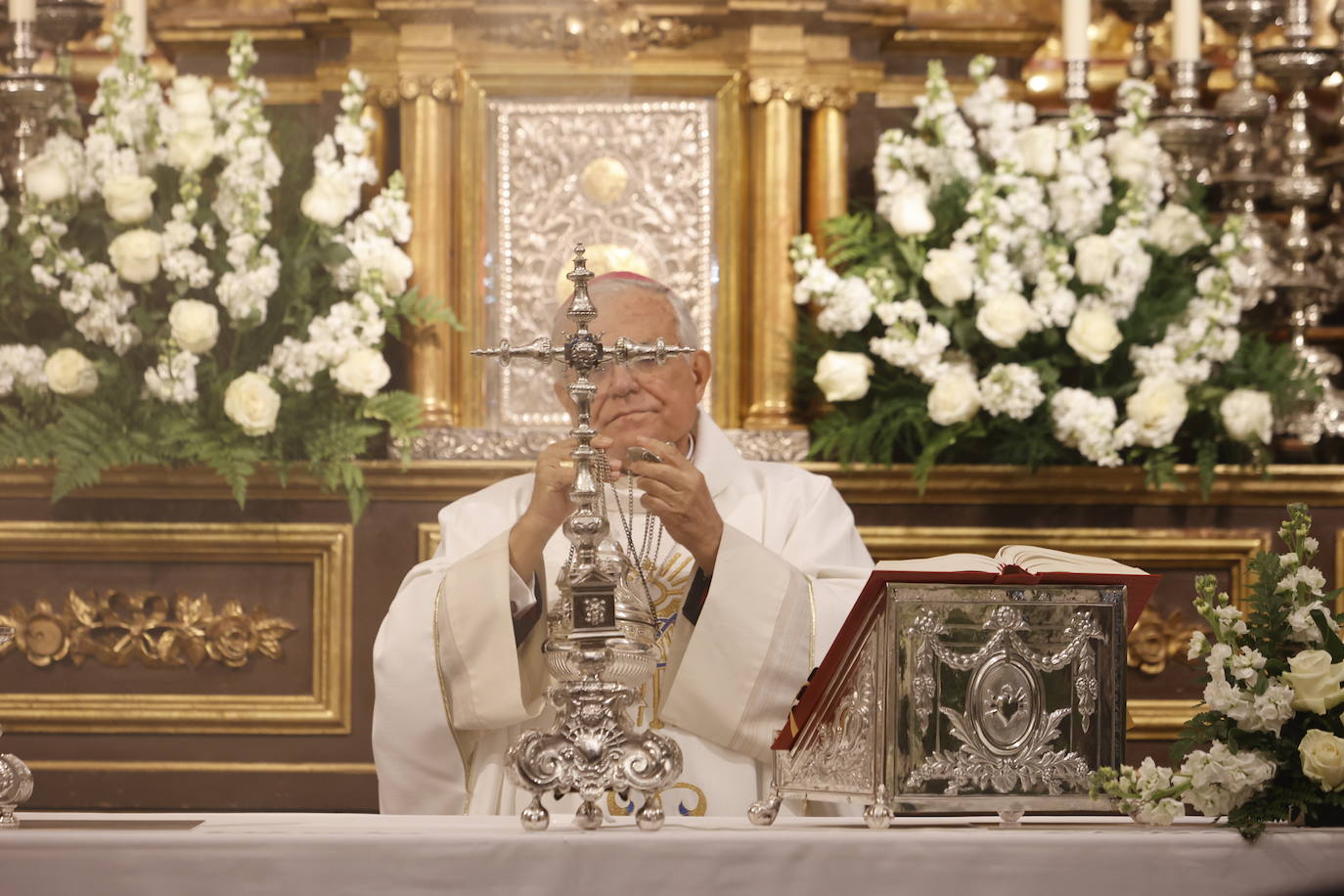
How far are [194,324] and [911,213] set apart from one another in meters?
2.10

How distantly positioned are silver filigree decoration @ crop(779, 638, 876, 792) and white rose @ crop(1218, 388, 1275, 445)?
2742 millimetres

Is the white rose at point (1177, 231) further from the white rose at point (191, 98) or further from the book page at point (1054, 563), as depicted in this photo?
the white rose at point (191, 98)

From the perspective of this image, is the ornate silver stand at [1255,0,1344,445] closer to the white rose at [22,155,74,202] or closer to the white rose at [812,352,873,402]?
the white rose at [812,352,873,402]

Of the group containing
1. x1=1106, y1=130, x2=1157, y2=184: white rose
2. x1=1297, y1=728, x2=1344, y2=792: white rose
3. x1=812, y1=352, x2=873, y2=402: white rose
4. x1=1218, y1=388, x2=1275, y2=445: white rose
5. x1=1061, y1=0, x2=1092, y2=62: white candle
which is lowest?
x1=1297, y1=728, x2=1344, y2=792: white rose

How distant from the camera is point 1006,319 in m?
5.17

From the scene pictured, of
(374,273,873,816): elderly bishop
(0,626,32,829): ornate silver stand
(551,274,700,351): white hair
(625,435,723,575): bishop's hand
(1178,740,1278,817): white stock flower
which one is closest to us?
(1178,740,1278,817): white stock flower

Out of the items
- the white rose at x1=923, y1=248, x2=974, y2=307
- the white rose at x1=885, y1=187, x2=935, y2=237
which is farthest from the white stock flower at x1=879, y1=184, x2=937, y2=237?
the white rose at x1=923, y1=248, x2=974, y2=307

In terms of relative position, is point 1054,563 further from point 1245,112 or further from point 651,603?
point 1245,112

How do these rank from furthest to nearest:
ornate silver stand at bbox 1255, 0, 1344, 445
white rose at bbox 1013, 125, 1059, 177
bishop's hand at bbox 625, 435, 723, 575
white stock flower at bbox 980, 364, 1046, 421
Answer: ornate silver stand at bbox 1255, 0, 1344, 445, white rose at bbox 1013, 125, 1059, 177, white stock flower at bbox 980, 364, 1046, 421, bishop's hand at bbox 625, 435, 723, 575

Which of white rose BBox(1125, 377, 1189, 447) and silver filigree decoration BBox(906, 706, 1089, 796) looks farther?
white rose BBox(1125, 377, 1189, 447)

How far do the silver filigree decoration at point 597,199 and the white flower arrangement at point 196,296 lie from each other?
0.41 meters

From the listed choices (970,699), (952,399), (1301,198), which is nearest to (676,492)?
(970,699)

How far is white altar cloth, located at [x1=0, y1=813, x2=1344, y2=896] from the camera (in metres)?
2.42

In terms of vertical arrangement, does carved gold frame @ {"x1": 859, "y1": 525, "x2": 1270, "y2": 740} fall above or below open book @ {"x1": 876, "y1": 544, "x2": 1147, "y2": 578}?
below
